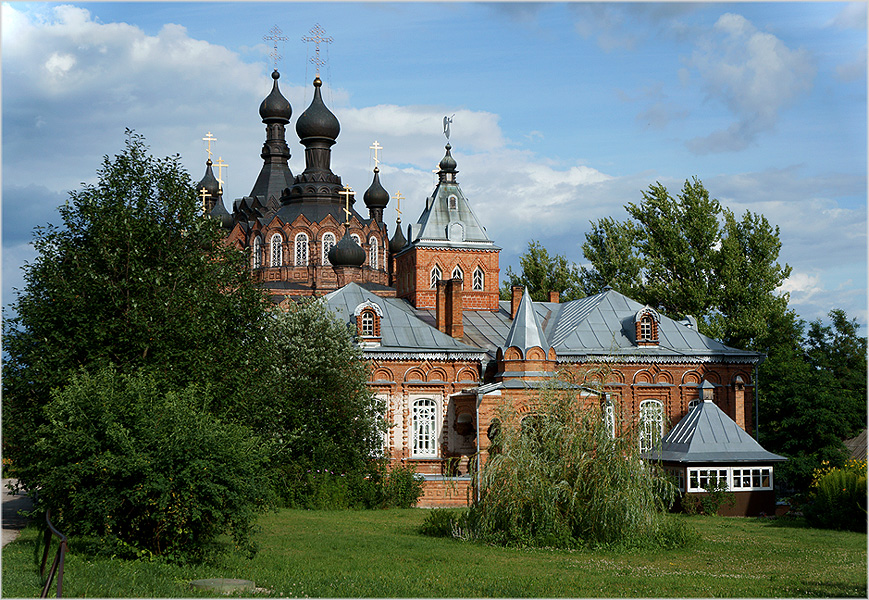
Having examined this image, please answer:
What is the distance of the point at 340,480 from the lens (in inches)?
1053

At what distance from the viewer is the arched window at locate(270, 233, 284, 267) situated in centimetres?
5169

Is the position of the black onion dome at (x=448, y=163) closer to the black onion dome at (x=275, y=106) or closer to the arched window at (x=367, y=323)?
the arched window at (x=367, y=323)

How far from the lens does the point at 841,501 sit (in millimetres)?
21891

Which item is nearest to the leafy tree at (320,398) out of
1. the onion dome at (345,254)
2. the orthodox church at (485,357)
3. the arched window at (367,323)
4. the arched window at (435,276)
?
the orthodox church at (485,357)

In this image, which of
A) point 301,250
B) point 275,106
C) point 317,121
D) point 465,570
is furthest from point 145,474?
point 275,106

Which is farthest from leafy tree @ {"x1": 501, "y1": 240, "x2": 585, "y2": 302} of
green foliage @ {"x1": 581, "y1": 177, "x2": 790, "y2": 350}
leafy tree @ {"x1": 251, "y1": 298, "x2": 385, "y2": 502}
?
leafy tree @ {"x1": 251, "y1": 298, "x2": 385, "y2": 502}

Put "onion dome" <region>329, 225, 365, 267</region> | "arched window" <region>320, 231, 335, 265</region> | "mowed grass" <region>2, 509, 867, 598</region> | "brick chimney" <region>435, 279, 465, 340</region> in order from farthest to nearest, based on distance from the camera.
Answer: "arched window" <region>320, 231, 335, 265</region>
"onion dome" <region>329, 225, 365, 267</region>
"brick chimney" <region>435, 279, 465, 340</region>
"mowed grass" <region>2, 509, 867, 598</region>

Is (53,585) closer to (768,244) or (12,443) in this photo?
(12,443)

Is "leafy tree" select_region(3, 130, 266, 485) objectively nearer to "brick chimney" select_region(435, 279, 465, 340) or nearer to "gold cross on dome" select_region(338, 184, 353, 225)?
"brick chimney" select_region(435, 279, 465, 340)

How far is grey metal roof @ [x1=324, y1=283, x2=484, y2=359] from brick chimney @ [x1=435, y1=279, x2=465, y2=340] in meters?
0.59

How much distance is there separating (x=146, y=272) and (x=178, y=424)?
17.1ft

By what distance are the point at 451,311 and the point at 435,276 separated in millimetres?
5661

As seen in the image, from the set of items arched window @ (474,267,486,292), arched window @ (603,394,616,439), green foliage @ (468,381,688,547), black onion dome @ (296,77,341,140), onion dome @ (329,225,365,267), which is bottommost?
green foliage @ (468,381,688,547)

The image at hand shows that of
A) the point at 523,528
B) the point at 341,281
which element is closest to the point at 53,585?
the point at 523,528
